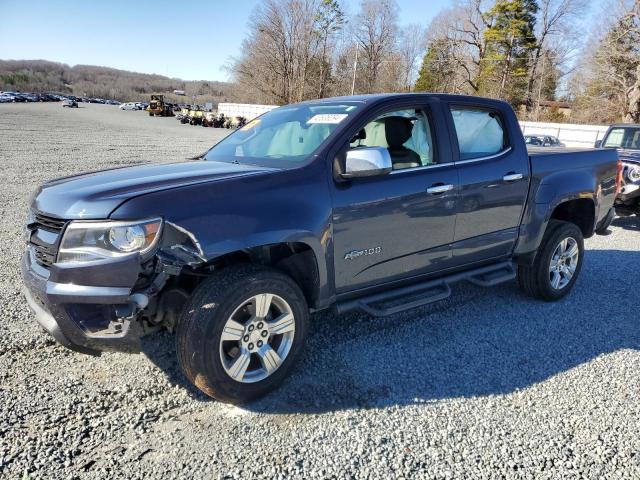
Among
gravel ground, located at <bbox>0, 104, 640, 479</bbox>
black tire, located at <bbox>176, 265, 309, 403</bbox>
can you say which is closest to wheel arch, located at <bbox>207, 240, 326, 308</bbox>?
black tire, located at <bbox>176, 265, 309, 403</bbox>

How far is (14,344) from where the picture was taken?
3.45 metres

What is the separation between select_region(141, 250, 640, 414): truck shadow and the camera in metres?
3.06

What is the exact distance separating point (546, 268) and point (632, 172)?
506 centimetres

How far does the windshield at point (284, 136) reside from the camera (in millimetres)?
3330

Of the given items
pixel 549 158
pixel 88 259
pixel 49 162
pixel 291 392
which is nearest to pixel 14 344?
pixel 88 259

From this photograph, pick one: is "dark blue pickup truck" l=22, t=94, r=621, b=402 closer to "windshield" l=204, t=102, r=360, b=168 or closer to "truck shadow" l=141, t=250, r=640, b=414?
"windshield" l=204, t=102, r=360, b=168

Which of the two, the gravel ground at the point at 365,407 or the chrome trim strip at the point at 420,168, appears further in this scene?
the chrome trim strip at the point at 420,168

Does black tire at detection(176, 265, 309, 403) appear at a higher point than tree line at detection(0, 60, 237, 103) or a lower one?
lower

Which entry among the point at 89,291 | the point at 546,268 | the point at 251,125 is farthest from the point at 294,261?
the point at 546,268

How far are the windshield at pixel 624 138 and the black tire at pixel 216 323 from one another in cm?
932

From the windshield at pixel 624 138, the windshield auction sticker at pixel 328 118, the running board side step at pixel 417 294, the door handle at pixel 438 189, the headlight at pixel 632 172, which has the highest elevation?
the windshield at pixel 624 138

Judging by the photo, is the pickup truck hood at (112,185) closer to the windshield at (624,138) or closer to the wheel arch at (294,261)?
the wheel arch at (294,261)

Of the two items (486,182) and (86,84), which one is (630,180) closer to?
(486,182)

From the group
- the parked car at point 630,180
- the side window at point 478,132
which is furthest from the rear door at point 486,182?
the parked car at point 630,180
